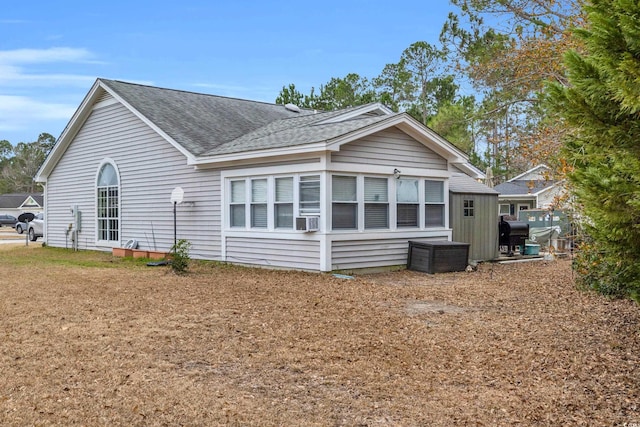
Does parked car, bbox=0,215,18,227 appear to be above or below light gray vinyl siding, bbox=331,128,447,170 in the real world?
below

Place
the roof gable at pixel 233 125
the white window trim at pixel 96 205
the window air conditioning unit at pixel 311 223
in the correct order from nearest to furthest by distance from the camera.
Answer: the window air conditioning unit at pixel 311 223 → the roof gable at pixel 233 125 → the white window trim at pixel 96 205

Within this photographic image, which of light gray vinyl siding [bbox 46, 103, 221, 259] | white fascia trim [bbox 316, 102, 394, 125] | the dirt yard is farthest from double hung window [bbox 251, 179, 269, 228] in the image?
the dirt yard

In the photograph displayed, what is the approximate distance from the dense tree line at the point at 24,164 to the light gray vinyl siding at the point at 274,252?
77857 millimetres

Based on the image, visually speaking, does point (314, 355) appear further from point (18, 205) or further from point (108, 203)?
point (18, 205)

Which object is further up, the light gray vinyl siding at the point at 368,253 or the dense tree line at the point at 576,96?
the dense tree line at the point at 576,96

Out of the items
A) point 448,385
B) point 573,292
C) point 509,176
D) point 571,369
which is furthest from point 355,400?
point 509,176

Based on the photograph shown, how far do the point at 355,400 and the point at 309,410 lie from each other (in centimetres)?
41

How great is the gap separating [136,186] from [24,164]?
77799 millimetres

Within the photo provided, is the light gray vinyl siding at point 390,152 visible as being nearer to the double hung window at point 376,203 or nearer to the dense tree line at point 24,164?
the double hung window at point 376,203

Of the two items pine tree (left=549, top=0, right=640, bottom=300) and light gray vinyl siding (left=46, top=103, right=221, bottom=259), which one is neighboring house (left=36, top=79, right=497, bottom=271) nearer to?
light gray vinyl siding (left=46, top=103, right=221, bottom=259)

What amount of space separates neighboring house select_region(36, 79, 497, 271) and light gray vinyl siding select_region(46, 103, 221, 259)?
0.04m

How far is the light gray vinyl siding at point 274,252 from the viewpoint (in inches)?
460

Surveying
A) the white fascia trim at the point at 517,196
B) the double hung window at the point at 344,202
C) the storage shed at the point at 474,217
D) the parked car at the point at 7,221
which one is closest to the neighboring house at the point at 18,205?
the parked car at the point at 7,221

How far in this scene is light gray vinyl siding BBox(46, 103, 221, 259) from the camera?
14.2m
